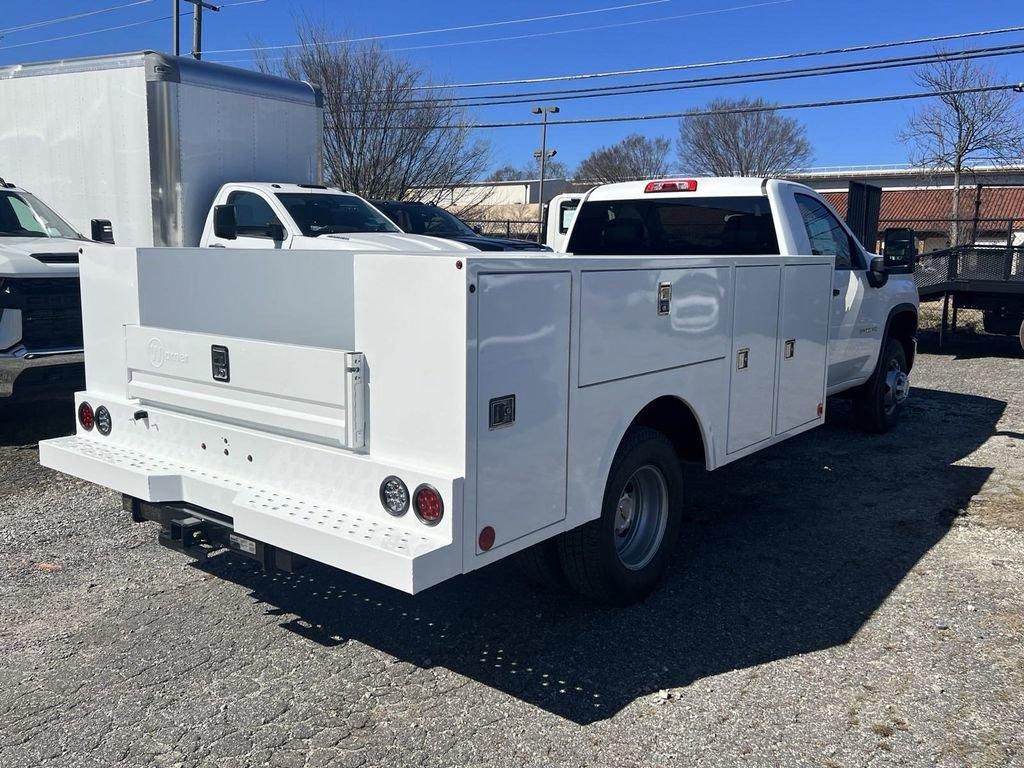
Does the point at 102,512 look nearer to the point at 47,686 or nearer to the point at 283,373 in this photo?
the point at 47,686

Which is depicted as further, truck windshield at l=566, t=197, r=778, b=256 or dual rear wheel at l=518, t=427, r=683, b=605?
truck windshield at l=566, t=197, r=778, b=256

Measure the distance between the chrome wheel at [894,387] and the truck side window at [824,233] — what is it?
1431 mm

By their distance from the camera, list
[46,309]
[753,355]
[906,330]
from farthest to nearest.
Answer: [906,330]
[46,309]
[753,355]

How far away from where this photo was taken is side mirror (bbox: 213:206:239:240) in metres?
9.23

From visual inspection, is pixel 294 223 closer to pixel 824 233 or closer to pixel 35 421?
pixel 35 421

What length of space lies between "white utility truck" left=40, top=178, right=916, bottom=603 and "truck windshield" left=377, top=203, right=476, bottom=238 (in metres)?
11.6

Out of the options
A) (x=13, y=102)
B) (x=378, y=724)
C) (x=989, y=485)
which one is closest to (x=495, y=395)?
(x=378, y=724)

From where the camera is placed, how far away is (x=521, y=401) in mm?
3455

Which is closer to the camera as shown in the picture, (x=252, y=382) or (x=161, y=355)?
(x=252, y=382)

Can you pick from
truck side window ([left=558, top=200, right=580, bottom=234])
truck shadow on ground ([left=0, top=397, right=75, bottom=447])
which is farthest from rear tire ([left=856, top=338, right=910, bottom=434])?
truck shadow on ground ([left=0, top=397, right=75, bottom=447])

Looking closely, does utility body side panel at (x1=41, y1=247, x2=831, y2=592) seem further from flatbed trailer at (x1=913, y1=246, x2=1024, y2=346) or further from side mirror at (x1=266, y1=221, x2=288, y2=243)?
flatbed trailer at (x1=913, y1=246, x2=1024, y2=346)

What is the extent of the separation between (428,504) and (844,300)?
5.06 m

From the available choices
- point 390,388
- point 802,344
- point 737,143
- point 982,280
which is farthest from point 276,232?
point 737,143

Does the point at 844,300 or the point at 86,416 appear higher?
the point at 844,300
